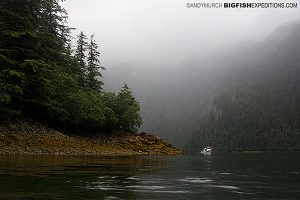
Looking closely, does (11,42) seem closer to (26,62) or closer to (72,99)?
(26,62)

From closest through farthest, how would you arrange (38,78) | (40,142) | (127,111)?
1. (40,142)
2. (38,78)
3. (127,111)

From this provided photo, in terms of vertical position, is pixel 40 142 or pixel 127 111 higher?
pixel 127 111

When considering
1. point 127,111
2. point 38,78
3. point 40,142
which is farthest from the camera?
point 127,111

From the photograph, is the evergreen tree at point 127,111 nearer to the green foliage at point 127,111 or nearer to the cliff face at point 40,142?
the green foliage at point 127,111

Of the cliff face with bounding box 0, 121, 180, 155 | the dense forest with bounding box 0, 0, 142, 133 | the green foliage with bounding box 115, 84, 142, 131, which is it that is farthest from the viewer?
the green foliage with bounding box 115, 84, 142, 131

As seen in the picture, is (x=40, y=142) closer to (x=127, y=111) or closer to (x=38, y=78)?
(x=38, y=78)

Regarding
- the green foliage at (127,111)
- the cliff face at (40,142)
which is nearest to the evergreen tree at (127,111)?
the green foliage at (127,111)

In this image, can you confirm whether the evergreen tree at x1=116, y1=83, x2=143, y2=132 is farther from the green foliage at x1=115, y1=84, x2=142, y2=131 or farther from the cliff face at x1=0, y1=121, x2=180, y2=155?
the cliff face at x1=0, y1=121, x2=180, y2=155

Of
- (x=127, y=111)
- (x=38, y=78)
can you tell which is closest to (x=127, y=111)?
(x=127, y=111)

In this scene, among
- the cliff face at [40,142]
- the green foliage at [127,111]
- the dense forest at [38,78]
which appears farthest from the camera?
the green foliage at [127,111]

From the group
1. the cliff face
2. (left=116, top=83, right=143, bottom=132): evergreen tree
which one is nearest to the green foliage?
(left=116, top=83, right=143, bottom=132): evergreen tree

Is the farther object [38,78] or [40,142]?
[38,78]

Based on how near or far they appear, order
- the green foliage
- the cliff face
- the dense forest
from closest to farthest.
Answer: the cliff face < the dense forest < the green foliage

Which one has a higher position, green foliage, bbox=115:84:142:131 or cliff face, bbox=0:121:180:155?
green foliage, bbox=115:84:142:131
